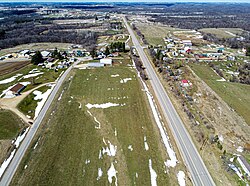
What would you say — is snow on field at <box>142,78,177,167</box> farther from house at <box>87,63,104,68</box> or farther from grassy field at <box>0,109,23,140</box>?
house at <box>87,63,104,68</box>

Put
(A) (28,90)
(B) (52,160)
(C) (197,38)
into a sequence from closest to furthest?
(B) (52,160)
(A) (28,90)
(C) (197,38)

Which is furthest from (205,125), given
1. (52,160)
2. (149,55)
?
(149,55)

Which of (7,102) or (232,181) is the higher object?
(7,102)

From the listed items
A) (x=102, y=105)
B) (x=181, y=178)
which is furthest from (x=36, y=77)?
(x=181, y=178)

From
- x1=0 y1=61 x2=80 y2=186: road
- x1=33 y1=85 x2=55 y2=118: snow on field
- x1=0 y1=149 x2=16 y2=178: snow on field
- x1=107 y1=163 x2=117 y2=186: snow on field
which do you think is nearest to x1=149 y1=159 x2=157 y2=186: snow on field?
x1=107 y1=163 x2=117 y2=186: snow on field

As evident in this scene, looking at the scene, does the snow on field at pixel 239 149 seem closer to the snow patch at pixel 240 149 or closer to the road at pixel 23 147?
the snow patch at pixel 240 149

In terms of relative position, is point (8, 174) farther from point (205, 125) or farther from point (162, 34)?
point (162, 34)
